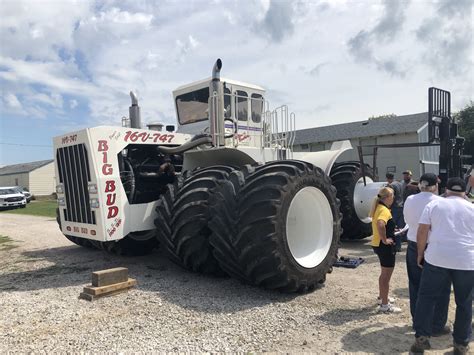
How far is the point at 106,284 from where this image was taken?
575 centimetres

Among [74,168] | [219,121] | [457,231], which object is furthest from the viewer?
[219,121]

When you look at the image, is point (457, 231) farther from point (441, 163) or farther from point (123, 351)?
point (441, 163)

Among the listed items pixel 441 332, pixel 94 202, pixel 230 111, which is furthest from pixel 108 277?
pixel 441 332

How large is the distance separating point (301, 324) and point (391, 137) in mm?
27439

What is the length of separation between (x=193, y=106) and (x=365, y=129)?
26.2m

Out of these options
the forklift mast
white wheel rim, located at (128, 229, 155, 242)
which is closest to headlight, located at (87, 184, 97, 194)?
white wheel rim, located at (128, 229, 155, 242)

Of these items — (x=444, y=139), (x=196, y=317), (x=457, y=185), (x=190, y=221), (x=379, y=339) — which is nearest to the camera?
(x=457, y=185)

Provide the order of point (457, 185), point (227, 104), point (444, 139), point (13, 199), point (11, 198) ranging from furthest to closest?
point (13, 199), point (11, 198), point (227, 104), point (444, 139), point (457, 185)

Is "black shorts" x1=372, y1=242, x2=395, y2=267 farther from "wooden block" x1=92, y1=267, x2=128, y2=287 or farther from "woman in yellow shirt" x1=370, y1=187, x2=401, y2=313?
"wooden block" x1=92, y1=267, x2=128, y2=287

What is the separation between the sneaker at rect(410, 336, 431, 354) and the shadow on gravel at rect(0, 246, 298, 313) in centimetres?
181

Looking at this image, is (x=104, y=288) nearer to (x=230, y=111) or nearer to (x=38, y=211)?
(x=230, y=111)

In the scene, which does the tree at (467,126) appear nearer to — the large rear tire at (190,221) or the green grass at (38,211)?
the green grass at (38,211)

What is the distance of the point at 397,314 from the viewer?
16.5 ft

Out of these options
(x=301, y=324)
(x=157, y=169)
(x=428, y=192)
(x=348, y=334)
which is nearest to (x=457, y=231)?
(x=428, y=192)
